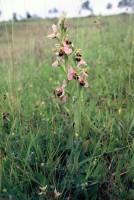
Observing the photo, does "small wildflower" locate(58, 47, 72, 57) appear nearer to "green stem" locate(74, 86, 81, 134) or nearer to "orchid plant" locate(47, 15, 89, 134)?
"orchid plant" locate(47, 15, 89, 134)

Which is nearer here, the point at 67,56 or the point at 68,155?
the point at 68,155

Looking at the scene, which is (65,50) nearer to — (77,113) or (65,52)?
(65,52)

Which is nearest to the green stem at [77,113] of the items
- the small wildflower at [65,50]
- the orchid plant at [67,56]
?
the orchid plant at [67,56]

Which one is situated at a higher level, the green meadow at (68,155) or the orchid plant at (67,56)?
the orchid plant at (67,56)

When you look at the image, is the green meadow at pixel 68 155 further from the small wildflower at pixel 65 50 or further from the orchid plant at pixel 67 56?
the small wildflower at pixel 65 50

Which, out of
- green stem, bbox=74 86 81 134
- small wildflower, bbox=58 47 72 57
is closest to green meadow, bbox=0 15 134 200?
green stem, bbox=74 86 81 134

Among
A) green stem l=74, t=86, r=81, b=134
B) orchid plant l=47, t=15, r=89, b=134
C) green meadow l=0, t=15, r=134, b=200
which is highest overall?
orchid plant l=47, t=15, r=89, b=134

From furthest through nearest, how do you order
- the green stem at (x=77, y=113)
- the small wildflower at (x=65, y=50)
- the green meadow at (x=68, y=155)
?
1. the green stem at (x=77, y=113)
2. the small wildflower at (x=65, y=50)
3. the green meadow at (x=68, y=155)

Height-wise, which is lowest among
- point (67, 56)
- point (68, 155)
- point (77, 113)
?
point (68, 155)

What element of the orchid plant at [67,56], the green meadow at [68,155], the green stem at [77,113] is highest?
the orchid plant at [67,56]

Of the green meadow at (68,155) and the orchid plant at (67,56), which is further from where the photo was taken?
the orchid plant at (67,56)

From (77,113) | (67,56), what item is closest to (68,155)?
(77,113)

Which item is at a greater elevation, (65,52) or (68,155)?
(65,52)

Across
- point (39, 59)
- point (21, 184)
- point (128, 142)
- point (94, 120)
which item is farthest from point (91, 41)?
point (21, 184)
